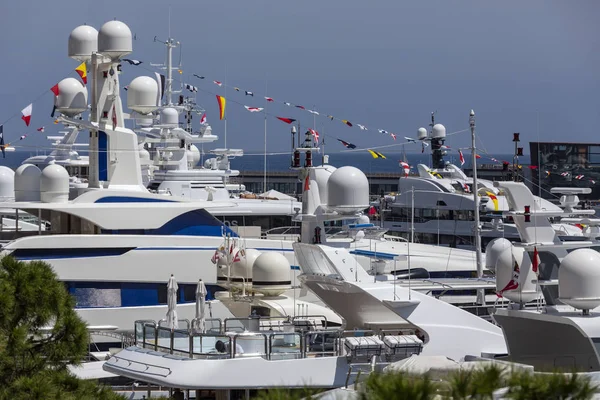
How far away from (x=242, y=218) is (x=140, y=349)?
57.2ft

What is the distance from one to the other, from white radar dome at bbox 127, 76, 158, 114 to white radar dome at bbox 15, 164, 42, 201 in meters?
3.99

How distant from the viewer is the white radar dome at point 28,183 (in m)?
28.9

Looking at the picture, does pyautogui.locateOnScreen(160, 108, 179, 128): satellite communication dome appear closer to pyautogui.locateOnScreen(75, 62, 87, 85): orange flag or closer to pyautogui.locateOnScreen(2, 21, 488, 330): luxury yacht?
pyautogui.locateOnScreen(75, 62, 87, 85): orange flag

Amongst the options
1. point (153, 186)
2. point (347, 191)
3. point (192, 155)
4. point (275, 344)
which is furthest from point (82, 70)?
point (275, 344)

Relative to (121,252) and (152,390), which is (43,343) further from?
(121,252)

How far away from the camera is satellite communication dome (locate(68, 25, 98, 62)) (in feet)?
99.9

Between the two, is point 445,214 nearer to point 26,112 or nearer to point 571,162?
point 571,162

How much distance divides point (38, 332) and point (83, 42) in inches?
599

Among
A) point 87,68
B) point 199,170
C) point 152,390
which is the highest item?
point 87,68

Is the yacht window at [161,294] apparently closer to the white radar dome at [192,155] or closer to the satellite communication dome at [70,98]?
the satellite communication dome at [70,98]

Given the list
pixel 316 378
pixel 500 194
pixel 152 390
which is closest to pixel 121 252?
pixel 152 390

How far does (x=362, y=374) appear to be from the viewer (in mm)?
18359

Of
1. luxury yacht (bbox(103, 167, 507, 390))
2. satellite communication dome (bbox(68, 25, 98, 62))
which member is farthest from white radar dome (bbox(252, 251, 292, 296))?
satellite communication dome (bbox(68, 25, 98, 62))

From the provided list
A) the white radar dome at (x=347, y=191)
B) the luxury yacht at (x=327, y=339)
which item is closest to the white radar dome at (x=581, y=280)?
the luxury yacht at (x=327, y=339)
